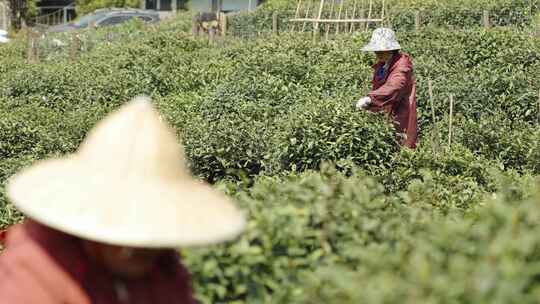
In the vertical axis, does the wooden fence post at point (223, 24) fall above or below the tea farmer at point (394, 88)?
below

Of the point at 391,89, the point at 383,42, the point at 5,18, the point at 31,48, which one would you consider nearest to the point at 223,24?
the point at 31,48

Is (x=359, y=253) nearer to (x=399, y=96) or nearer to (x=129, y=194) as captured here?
(x=129, y=194)

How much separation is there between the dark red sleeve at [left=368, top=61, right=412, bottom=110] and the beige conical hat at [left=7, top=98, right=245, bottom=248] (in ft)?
18.1

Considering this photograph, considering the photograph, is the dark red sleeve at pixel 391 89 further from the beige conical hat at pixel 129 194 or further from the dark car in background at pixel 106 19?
the dark car in background at pixel 106 19

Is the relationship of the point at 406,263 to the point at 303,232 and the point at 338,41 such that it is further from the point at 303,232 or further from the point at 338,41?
the point at 338,41

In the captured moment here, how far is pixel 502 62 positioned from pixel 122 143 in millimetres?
9945

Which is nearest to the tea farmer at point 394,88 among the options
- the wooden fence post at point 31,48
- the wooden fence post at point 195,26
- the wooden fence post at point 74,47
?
the wooden fence post at point 74,47

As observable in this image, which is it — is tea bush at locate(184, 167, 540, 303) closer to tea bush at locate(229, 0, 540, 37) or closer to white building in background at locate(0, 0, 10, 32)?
tea bush at locate(229, 0, 540, 37)

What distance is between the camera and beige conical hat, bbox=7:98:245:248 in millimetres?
2256

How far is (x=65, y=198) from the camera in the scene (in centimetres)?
231

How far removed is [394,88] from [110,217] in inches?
230

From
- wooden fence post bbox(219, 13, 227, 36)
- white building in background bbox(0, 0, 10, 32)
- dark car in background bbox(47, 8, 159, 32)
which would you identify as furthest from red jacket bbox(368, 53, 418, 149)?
white building in background bbox(0, 0, 10, 32)

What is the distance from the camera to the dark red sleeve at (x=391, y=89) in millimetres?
7848

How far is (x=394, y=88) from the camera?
7.84 meters
